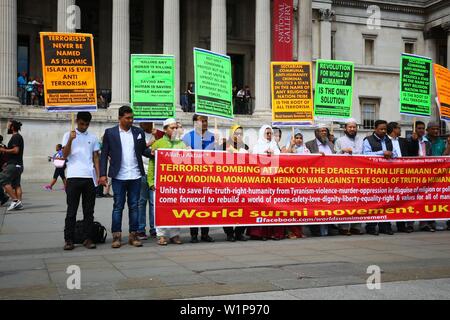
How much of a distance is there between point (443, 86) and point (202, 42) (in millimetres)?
23153

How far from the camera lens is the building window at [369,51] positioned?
41.1 metres

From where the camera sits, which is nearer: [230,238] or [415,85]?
[230,238]

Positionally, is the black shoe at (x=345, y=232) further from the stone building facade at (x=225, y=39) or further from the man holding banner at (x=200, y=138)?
the stone building facade at (x=225, y=39)

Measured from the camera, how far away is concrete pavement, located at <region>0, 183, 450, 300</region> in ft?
19.1

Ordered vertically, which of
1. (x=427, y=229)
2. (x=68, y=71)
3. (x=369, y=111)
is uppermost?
(x=369, y=111)

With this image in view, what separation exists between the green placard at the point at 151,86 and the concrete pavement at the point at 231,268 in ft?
8.13

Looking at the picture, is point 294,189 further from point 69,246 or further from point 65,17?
point 65,17

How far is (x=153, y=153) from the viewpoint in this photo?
9.56m

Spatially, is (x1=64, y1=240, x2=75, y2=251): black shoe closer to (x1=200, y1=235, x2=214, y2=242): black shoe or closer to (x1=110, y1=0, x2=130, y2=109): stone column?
(x1=200, y1=235, x2=214, y2=242): black shoe

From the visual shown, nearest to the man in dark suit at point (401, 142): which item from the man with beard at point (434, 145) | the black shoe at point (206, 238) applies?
the man with beard at point (434, 145)

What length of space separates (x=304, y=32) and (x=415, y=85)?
20.9m

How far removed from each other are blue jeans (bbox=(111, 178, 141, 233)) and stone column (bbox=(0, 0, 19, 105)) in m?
18.0

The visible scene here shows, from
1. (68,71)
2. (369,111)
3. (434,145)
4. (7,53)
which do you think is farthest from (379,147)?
(369,111)

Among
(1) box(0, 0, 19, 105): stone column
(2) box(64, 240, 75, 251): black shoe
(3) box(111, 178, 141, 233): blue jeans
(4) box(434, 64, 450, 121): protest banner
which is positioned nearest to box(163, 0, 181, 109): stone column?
(1) box(0, 0, 19, 105): stone column
